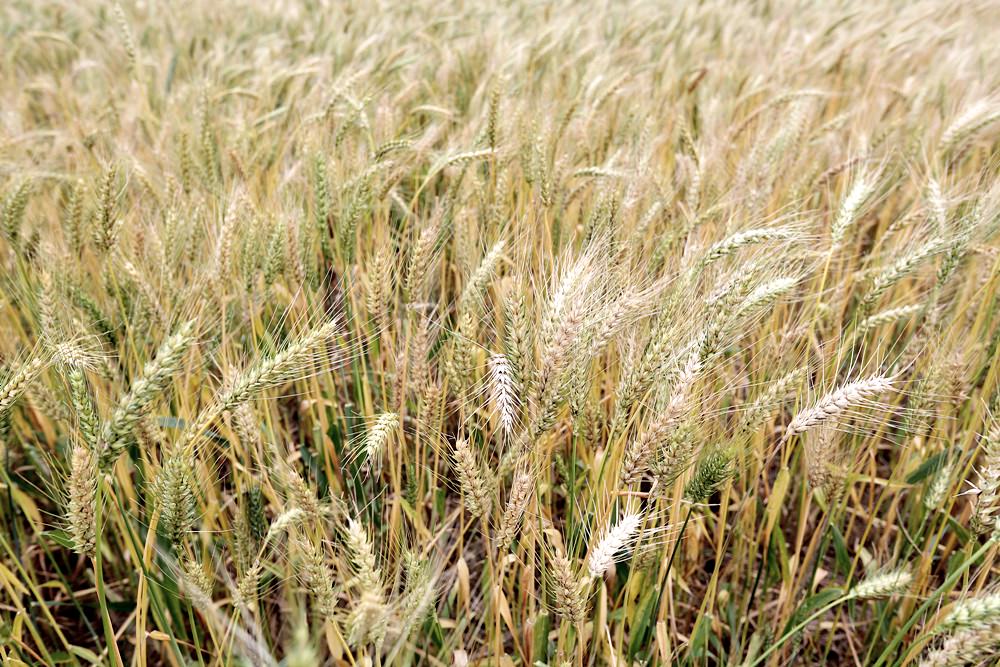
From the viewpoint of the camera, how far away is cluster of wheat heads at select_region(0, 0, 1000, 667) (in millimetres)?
1155

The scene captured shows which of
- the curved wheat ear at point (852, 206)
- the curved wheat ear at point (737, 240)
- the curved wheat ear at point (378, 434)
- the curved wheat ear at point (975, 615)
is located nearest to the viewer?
the curved wheat ear at point (975, 615)

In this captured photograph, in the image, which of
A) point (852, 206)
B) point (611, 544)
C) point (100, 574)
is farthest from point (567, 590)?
point (852, 206)

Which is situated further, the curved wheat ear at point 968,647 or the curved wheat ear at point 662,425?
the curved wheat ear at point 662,425

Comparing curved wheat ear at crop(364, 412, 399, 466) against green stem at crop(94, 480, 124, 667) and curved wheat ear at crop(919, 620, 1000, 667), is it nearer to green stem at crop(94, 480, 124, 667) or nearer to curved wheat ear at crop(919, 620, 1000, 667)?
green stem at crop(94, 480, 124, 667)

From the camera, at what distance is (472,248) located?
5.71 ft

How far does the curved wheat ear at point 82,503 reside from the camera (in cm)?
101

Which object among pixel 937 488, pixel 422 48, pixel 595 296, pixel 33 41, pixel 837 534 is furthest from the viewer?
pixel 33 41

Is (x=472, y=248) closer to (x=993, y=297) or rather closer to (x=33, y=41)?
(x=993, y=297)

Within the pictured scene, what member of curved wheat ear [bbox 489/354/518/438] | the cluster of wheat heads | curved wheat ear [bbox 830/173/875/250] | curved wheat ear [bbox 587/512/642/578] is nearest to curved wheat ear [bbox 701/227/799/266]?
the cluster of wheat heads

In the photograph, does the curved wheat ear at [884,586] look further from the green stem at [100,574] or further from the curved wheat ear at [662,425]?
the green stem at [100,574]

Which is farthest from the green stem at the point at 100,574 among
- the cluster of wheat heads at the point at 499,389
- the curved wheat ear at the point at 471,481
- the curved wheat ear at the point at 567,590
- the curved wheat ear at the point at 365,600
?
the curved wheat ear at the point at 567,590

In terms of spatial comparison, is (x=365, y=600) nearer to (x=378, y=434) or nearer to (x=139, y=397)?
(x=378, y=434)

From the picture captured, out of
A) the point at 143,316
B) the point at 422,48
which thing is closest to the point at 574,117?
the point at 143,316

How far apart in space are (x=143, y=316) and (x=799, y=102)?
90.2 inches
